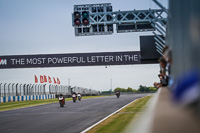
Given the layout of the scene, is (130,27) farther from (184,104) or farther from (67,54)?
(184,104)

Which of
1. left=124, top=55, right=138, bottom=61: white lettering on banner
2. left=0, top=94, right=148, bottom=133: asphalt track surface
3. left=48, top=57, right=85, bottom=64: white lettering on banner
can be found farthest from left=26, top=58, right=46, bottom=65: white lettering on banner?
left=0, top=94, right=148, bottom=133: asphalt track surface

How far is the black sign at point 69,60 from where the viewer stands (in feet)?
107

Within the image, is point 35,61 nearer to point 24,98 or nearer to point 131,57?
point 131,57

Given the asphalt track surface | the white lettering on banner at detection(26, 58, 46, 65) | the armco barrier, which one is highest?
the white lettering on banner at detection(26, 58, 46, 65)

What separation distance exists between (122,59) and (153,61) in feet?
15.7

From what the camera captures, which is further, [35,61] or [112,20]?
[35,61]

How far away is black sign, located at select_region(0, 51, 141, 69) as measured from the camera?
32531 mm

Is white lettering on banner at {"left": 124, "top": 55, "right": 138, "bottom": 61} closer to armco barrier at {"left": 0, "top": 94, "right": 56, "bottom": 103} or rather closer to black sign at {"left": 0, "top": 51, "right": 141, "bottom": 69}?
black sign at {"left": 0, "top": 51, "right": 141, "bottom": 69}

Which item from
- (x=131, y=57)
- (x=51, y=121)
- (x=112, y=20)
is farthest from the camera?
(x=131, y=57)

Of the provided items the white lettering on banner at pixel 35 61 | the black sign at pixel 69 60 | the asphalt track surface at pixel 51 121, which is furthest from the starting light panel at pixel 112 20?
the white lettering on banner at pixel 35 61

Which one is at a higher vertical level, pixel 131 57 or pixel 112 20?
pixel 112 20

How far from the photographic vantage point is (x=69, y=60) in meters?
32.9

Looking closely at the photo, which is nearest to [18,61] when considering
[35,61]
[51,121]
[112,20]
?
[35,61]

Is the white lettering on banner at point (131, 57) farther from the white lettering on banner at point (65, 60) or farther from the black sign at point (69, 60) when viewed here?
the white lettering on banner at point (65, 60)
